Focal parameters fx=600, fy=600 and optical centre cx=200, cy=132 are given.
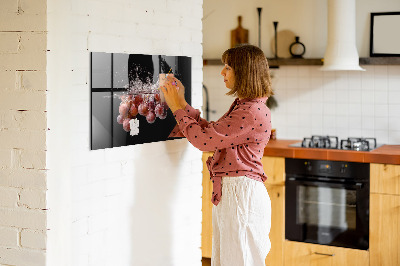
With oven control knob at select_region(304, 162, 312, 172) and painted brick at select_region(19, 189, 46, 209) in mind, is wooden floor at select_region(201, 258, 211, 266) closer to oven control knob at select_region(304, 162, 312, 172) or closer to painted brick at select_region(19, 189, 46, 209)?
oven control knob at select_region(304, 162, 312, 172)

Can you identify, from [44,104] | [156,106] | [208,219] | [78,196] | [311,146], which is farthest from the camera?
[208,219]

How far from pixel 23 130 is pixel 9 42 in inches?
13.8

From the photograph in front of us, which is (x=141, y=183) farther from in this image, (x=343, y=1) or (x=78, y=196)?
(x=343, y=1)

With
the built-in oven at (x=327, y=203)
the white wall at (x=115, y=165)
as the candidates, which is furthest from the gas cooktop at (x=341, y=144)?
the white wall at (x=115, y=165)

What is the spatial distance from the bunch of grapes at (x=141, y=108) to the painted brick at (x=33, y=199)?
1.70 feet

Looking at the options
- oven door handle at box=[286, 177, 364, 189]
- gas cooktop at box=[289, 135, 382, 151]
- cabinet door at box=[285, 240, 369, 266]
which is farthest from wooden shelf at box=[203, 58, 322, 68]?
cabinet door at box=[285, 240, 369, 266]

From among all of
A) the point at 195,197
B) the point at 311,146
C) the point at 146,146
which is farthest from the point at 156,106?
the point at 311,146

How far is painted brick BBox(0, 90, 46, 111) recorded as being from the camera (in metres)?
2.31

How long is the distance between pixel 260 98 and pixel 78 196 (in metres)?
0.96

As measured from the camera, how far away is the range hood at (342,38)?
452 centimetres

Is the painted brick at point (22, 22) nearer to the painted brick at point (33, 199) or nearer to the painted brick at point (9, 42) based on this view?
the painted brick at point (9, 42)

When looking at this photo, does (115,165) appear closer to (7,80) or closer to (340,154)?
(7,80)

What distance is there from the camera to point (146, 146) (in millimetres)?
2898

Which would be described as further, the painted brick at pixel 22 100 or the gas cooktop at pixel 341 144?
the gas cooktop at pixel 341 144
